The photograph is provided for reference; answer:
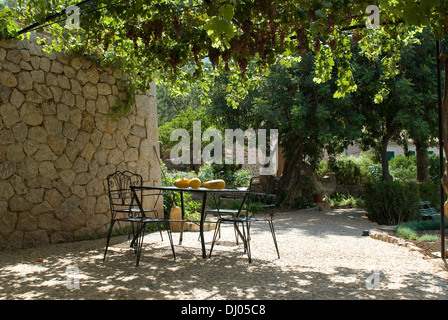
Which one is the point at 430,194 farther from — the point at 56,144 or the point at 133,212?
the point at 56,144

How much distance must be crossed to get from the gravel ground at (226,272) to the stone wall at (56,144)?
389 millimetres

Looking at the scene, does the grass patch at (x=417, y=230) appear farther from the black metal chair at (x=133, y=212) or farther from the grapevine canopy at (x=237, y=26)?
the black metal chair at (x=133, y=212)

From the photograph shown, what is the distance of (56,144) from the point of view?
5734mm

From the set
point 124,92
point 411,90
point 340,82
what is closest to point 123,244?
point 124,92

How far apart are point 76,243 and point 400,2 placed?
462 centimetres

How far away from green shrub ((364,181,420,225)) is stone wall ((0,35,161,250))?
4424 mm

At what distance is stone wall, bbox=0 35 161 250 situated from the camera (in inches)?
207

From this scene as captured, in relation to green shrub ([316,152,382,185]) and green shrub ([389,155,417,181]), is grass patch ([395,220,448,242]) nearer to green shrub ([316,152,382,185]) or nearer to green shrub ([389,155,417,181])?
green shrub ([316,152,382,185])

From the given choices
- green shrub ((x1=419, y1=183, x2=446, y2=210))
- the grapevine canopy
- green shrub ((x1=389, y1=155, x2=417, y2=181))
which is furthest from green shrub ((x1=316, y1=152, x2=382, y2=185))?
the grapevine canopy

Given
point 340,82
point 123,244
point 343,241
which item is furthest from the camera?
point 343,241

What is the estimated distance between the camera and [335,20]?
381 cm

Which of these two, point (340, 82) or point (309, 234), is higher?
point (340, 82)

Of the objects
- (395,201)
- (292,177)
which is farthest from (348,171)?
(395,201)
